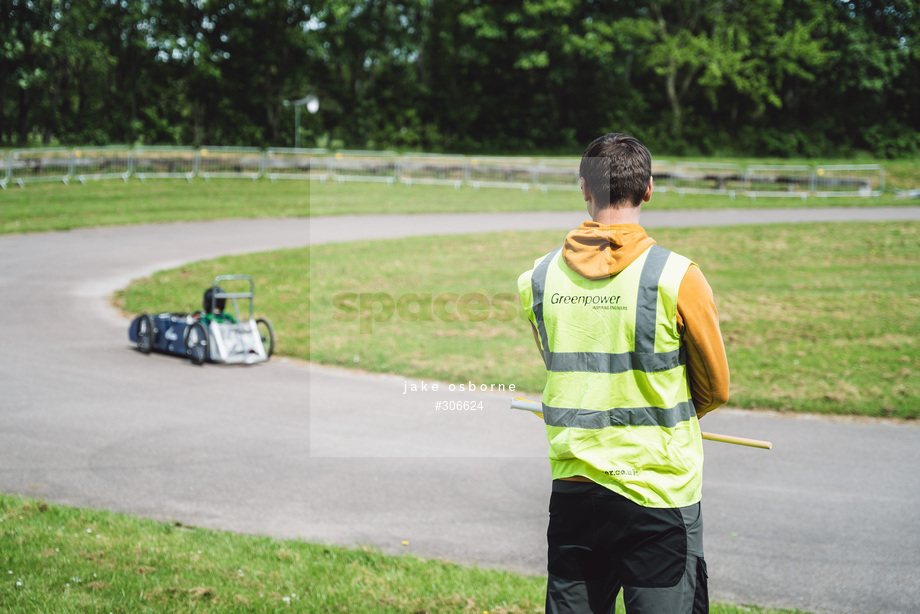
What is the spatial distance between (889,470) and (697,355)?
5.35m

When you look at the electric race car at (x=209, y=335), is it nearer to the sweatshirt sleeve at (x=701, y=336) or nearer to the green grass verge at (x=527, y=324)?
the green grass verge at (x=527, y=324)

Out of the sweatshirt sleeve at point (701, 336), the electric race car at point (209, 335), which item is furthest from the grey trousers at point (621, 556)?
the electric race car at point (209, 335)

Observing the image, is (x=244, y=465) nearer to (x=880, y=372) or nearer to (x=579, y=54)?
(x=880, y=372)

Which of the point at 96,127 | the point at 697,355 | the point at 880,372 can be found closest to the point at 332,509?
the point at 697,355

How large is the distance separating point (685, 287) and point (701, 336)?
157 millimetres

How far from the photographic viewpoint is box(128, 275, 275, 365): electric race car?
1047 centimetres

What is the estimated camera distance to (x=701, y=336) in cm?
254

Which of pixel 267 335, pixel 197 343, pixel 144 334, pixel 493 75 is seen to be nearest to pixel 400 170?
pixel 493 75

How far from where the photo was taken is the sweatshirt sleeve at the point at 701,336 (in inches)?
98.9

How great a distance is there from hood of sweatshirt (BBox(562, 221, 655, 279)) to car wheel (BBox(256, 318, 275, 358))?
8.58 m

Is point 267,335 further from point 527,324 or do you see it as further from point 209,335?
point 527,324

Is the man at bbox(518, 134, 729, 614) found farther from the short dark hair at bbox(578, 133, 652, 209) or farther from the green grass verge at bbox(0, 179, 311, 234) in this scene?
the green grass verge at bbox(0, 179, 311, 234)

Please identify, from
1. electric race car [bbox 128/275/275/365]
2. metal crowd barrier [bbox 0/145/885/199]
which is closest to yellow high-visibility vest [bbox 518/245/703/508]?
electric race car [bbox 128/275/275/365]

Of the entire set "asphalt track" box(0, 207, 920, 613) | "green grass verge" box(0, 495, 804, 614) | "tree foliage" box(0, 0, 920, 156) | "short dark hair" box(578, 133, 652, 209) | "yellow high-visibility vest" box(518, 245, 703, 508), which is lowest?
"asphalt track" box(0, 207, 920, 613)
